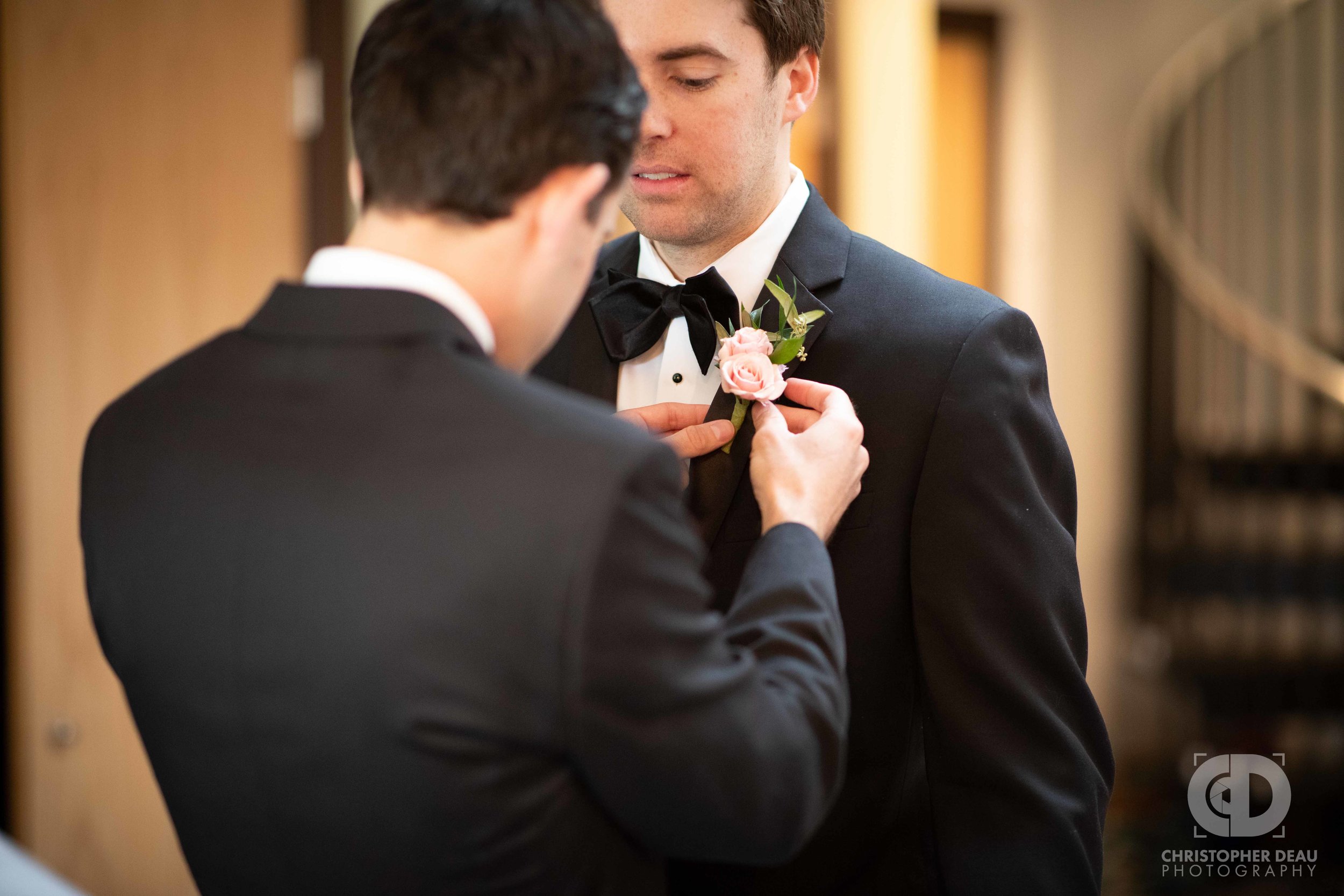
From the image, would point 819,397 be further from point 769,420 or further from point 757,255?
point 757,255

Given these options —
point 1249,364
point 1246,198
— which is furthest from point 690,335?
point 1246,198

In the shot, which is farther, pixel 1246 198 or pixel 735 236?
pixel 1246 198

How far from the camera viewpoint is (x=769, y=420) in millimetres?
1189

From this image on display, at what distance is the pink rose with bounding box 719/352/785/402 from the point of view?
120 cm

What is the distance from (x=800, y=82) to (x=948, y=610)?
0.73m

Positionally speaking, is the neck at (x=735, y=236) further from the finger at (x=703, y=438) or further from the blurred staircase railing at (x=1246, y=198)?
the blurred staircase railing at (x=1246, y=198)

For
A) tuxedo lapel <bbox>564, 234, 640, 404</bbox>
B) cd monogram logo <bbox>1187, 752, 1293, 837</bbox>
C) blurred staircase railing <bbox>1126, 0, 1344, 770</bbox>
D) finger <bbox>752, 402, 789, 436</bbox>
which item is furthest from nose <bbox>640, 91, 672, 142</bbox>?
blurred staircase railing <bbox>1126, 0, 1344, 770</bbox>

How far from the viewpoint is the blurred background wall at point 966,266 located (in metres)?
2.56

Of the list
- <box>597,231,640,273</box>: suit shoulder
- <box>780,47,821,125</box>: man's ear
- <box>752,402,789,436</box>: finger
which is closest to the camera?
<box>752,402,789,436</box>: finger

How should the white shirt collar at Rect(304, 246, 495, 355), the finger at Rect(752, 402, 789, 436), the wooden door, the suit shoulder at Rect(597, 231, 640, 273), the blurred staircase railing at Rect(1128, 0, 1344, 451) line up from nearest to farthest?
the white shirt collar at Rect(304, 246, 495, 355)
the finger at Rect(752, 402, 789, 436)
the suit shoulder at Rect(597, 231, 640, 273)
the wooden door
the blurred staircase railing at Rect(1128, 0, 1344, 451)

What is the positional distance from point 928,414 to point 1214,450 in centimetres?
395

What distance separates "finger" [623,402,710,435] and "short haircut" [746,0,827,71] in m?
0.46

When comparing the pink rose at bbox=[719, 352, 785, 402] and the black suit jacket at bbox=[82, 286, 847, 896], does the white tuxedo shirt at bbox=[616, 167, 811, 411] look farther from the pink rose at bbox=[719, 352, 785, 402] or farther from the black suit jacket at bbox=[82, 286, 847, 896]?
the black suit jacket at bbox=[82, 286, 847, 896]

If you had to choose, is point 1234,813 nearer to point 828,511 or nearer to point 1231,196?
point 828,511
